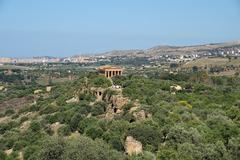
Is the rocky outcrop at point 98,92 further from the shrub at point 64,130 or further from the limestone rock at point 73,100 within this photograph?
the shrub at point 64,130

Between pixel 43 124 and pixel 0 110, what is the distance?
731 inches

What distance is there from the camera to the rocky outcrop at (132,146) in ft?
74.6

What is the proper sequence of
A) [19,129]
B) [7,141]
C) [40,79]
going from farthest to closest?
[40,79]
[19,129]
[7,141]

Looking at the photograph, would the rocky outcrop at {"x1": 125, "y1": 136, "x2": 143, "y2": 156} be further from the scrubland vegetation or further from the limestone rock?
the limestone rock

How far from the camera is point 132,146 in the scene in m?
23.4

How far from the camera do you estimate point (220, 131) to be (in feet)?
83.2

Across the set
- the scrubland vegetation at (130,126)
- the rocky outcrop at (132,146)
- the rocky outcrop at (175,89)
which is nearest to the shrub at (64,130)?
the scrubland vegetation at (130,126)

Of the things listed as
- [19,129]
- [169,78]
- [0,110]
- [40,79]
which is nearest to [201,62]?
[40,79]

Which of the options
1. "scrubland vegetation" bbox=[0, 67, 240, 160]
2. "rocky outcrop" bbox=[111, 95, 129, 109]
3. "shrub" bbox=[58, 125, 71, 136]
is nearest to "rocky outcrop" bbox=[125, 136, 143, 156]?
"scrubland vegetation" bbox=[0, 67, 240, 160]

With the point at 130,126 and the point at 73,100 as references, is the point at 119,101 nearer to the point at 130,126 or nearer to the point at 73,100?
the point at 130,126

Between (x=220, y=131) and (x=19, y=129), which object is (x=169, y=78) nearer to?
(x=19, y=129)

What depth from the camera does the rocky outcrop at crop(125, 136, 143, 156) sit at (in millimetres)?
22748

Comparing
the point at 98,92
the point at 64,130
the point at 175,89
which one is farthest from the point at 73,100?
the point at 175,89

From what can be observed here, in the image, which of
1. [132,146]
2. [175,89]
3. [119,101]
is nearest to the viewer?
[132,146]
